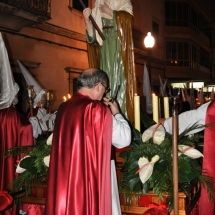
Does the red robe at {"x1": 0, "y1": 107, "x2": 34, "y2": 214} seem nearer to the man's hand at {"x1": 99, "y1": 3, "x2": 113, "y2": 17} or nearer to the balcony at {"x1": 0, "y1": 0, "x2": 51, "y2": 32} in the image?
→ the man's hand at {"x1": 99, "y1": 3, "x2": 113, "y2": 17}

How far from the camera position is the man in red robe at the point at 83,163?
8.15 ft

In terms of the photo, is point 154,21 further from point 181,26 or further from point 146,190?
point 146,190

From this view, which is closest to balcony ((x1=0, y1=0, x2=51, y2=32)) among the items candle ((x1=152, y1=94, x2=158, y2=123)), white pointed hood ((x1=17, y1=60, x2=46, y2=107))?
white pointed hood ((x1=17, y1=60, x2=46, y2=107))

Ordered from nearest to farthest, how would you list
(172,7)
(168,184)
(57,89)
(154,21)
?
(168,184) → (57,89) → (154,21) → (172,7)

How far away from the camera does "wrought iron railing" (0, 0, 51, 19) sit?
28.9 ft

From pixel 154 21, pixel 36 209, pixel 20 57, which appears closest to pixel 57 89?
pixel 20 57

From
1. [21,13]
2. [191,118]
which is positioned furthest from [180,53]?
[191,118]

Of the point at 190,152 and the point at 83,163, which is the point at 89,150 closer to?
the point at 83,163

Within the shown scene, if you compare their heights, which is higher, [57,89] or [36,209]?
[57,89]

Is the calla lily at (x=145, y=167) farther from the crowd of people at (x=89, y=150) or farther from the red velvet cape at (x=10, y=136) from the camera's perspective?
the red velvet cape at (x=10, y=136)

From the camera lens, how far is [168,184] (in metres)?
2.47

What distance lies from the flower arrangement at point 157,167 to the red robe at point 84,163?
201 mm

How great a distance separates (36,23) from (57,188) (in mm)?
8269

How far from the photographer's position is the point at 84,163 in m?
2.50
